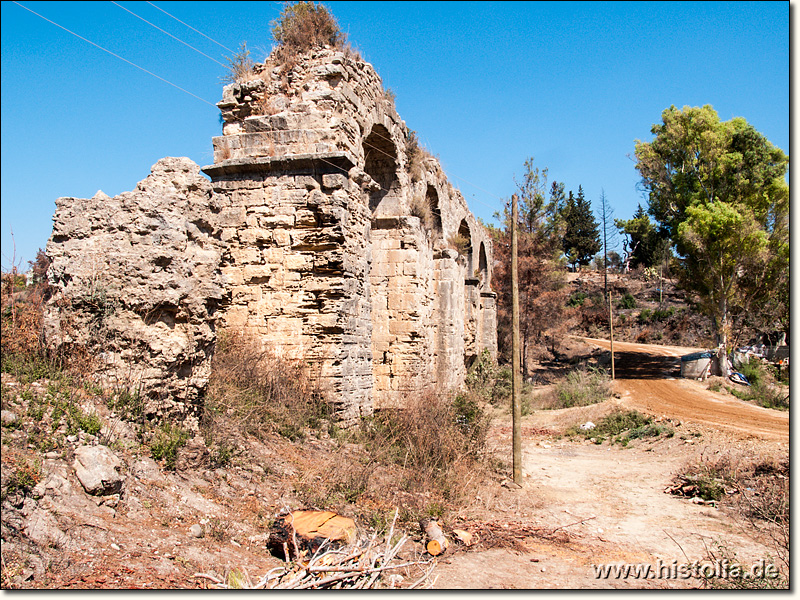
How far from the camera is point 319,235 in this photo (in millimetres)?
8336

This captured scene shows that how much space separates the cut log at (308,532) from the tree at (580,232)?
49001 millimetres

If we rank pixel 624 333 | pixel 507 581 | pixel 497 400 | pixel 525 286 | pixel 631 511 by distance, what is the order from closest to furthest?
pixel 507 581 < pixel 631 511 < pixel 497 400 < pixel 525 286 < pixel 624 333

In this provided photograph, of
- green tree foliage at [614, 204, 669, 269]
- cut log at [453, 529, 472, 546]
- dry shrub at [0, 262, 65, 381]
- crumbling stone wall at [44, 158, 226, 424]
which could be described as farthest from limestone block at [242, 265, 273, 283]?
green tree foliage at [614, 204, 669, 269]

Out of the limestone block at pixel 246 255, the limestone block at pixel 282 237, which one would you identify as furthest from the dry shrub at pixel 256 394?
the limestone block at pixel 282 237

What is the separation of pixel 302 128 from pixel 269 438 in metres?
4.78

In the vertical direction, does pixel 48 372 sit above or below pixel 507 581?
above

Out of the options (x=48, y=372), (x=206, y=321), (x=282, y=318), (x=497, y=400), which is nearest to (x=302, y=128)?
(x=282, y=318)

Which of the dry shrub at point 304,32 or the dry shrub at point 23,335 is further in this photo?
the dry shrub at point 304,32

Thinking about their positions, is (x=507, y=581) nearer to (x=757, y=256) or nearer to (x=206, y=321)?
(x=206, y=321)

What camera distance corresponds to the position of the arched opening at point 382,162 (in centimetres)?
1123

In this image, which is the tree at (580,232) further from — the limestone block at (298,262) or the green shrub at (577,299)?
the limestone block at (298,262)

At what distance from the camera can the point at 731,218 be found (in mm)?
20188

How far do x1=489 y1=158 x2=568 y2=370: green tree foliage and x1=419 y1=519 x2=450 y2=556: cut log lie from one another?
1819 centimetres

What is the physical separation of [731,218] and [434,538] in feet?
64.9
